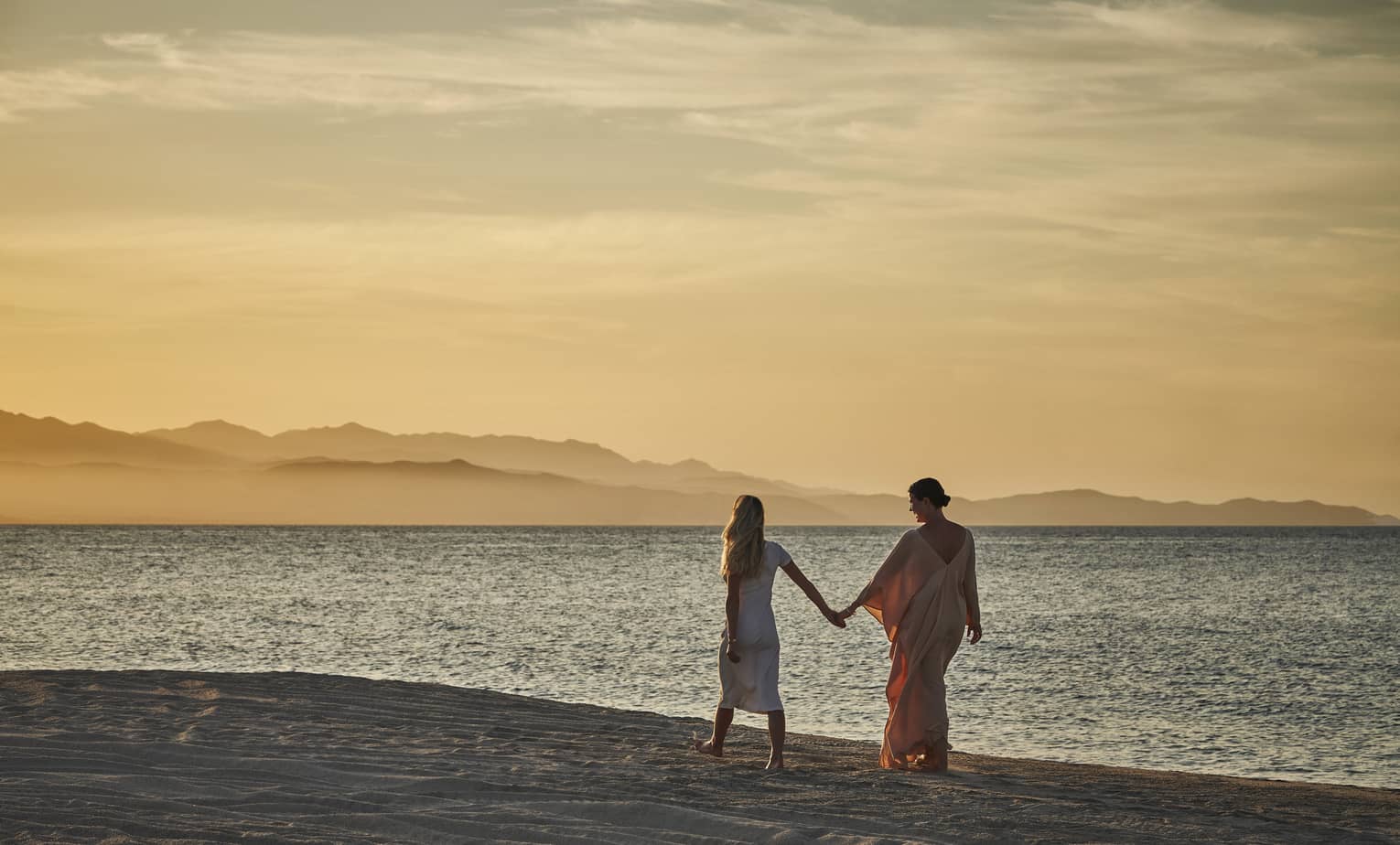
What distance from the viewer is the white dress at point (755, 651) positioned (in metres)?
9.87

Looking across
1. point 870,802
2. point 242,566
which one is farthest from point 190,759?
point 242,566

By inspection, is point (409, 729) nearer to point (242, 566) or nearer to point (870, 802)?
point (870, 802)

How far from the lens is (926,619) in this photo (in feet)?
34.5

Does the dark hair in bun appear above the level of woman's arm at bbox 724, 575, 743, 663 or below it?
above

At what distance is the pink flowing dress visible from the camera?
10.4 m

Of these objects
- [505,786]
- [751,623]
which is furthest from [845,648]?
[505,786]

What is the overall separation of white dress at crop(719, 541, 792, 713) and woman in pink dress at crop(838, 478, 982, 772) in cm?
85

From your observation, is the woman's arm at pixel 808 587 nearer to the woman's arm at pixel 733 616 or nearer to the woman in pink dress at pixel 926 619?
the woman in pink dress at pixel 926 619

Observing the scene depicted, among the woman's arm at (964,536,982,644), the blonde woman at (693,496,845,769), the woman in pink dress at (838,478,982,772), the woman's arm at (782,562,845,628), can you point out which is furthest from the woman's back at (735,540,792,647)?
the woman's arm at (964,536,982,644)

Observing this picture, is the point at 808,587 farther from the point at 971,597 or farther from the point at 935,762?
the point at 935,762

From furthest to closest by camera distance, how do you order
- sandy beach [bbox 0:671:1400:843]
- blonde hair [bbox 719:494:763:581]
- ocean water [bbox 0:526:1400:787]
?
ocean water [bbox 0:526:1400:787]
blonde hair [bbox 719:494:763:581]
sandy beach [bbox 0:671:1400:843]

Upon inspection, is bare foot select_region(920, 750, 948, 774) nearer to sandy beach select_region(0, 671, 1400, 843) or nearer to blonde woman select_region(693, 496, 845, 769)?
sandy beach select_region(0, 671, 1400, 843)

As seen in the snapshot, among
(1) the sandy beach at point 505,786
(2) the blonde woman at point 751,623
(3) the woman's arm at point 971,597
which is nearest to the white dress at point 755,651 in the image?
(2) the blonde woman at point 751,623

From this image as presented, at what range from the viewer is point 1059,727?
17.0 m
